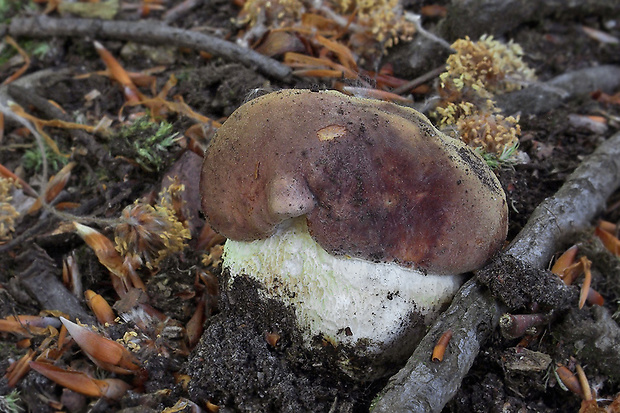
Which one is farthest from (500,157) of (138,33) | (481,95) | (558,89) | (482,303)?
(138,33)

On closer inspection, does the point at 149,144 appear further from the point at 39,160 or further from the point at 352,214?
the point at 352,214

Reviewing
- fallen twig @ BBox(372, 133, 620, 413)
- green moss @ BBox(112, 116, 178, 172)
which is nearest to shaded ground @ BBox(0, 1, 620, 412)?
green moss @ BBox(112, 116, 178, 172)

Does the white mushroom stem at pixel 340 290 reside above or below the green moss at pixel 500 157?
below

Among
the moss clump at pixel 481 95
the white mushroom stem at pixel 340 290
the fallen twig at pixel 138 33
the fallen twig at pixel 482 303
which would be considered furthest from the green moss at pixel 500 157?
the fallen twig at pixel 138 33

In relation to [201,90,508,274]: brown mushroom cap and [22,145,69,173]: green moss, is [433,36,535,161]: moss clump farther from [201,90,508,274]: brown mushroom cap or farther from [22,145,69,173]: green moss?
[22,145,69,173]: green moss

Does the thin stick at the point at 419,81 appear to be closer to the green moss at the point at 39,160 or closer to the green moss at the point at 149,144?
the green moss at the point at 149,144

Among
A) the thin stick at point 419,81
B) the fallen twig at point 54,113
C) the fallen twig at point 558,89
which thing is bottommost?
the fallen twig at point 54,113
